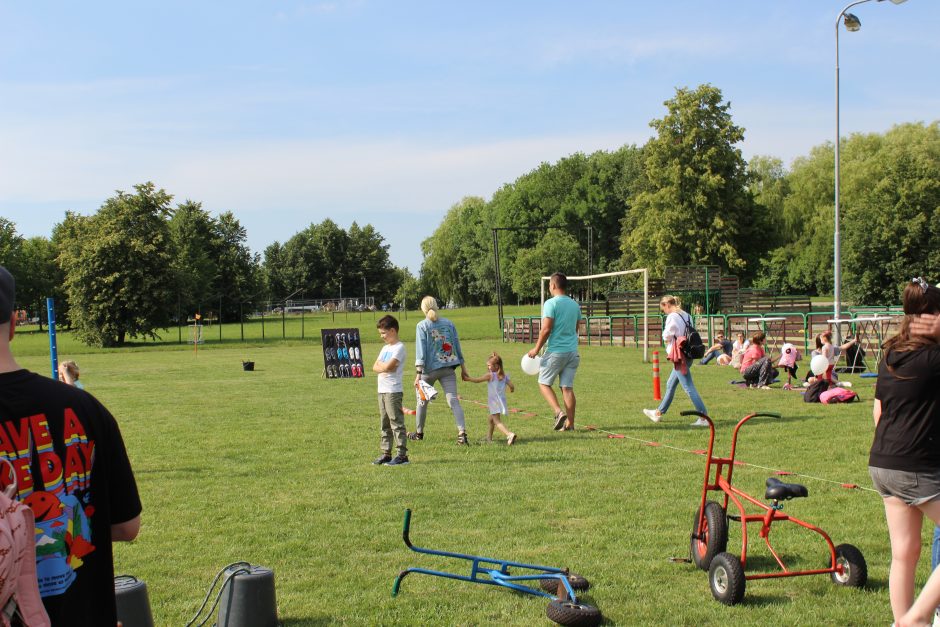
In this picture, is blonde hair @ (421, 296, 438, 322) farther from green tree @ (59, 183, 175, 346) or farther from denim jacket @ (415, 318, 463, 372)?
green tree @ (59, 183, 175, 346)

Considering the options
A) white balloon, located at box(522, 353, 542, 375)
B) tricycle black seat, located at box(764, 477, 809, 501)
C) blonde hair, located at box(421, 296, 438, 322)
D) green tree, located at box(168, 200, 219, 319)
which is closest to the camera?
tricycle black seat, located at box(764, 477, 809, 501)

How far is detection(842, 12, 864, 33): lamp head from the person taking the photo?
24.8 metres

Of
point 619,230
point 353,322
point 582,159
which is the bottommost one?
point 353,322

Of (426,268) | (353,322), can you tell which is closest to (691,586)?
(353,322)

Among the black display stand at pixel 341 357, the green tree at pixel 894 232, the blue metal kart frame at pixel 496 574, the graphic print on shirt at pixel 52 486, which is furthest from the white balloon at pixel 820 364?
the green tree at pixel 894 232

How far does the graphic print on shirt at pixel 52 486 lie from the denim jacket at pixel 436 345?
8.46 m

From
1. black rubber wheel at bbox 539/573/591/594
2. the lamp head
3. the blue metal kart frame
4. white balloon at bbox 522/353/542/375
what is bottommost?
black rubber wheel at bbox 539/573/591/594

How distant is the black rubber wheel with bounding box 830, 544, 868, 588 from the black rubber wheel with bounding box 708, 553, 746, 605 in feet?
2.51

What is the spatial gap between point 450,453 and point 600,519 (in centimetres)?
374

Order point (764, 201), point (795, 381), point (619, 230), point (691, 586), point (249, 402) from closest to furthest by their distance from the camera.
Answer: point (691, 586) → point (249, 402) → point (795, 381) → point (764, 201) → point (619, 230)

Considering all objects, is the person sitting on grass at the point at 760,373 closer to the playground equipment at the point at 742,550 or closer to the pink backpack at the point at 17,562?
the playground equipment at the point at 742,550

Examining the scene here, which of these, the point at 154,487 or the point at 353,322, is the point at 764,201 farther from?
the point at 154,487

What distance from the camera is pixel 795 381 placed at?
19.9 m

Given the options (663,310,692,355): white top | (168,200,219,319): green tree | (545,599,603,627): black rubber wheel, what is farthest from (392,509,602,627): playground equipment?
(168,200,219,319): green tree
